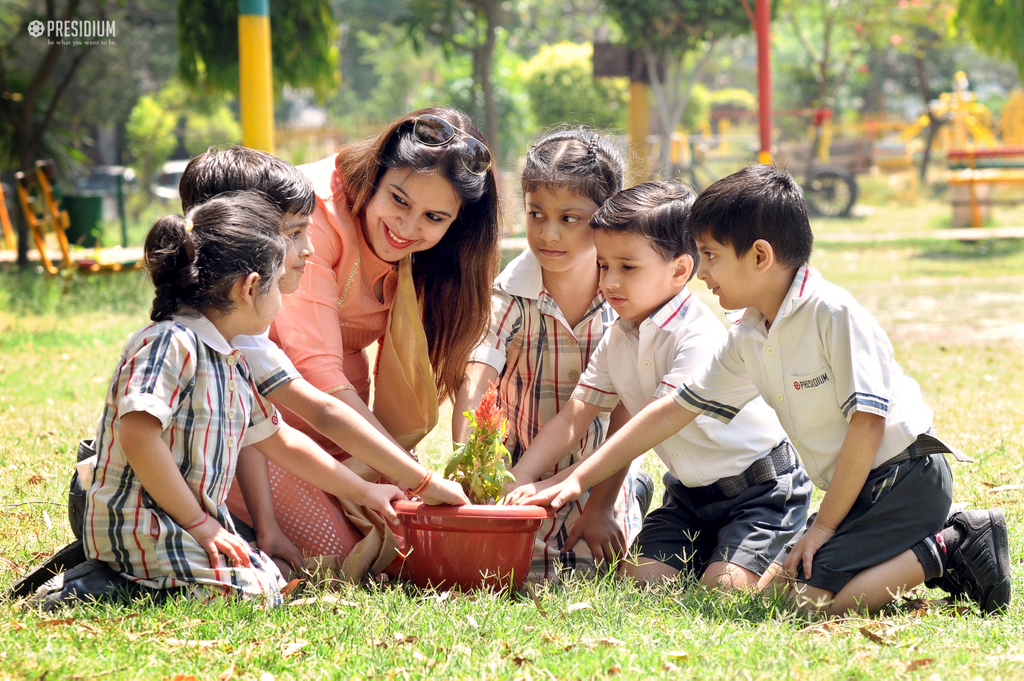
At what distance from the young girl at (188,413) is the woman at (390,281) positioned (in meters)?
0.39

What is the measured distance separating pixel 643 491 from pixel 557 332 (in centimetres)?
66

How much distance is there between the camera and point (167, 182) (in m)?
24.7

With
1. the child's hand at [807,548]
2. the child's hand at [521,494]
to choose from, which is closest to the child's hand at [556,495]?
the child's hand at [521,494]

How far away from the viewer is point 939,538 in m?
2.62

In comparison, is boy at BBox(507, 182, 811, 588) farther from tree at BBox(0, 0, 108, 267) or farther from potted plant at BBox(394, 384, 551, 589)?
tree at BBox(0, 0, 108, 267)

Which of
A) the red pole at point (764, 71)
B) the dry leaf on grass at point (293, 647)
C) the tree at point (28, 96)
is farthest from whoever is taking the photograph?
the tree at point (28, 96)

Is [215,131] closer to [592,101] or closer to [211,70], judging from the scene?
[592,101]

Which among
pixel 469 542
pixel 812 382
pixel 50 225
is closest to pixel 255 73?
pixel 50 225

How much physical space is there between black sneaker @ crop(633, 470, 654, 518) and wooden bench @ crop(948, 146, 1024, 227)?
1155cm

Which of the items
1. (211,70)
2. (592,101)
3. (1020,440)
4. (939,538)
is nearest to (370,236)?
(939,538)

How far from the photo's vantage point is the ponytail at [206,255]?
236 cm

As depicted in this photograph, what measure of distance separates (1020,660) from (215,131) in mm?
28802

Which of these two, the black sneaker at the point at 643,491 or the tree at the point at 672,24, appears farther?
the tree at the point at 672,24

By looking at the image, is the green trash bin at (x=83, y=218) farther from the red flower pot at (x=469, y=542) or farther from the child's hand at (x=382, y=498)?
the red flower pot at (x=469, y=542)
